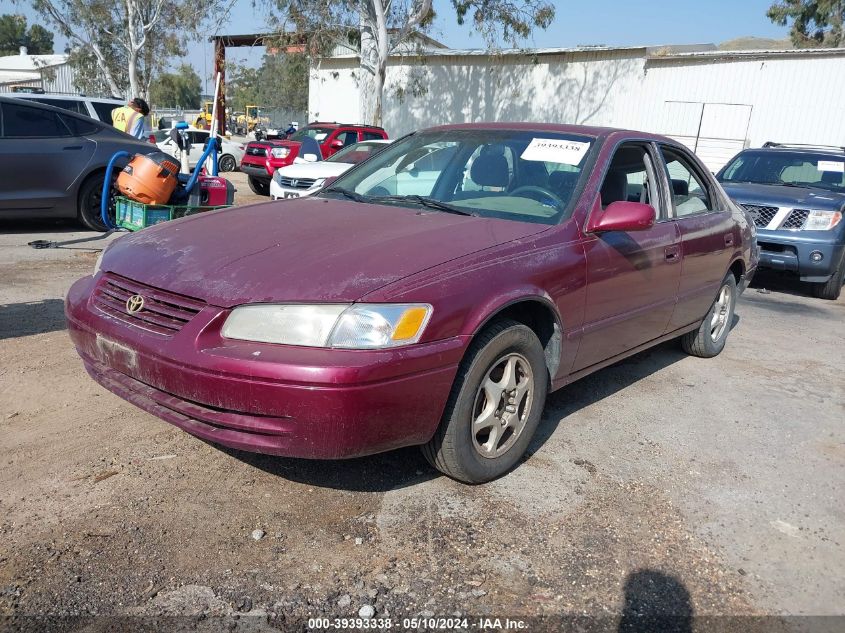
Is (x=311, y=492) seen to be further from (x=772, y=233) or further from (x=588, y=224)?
(x=772, y=233)

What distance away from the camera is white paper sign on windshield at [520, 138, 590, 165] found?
3902 mm

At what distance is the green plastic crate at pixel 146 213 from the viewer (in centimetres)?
620

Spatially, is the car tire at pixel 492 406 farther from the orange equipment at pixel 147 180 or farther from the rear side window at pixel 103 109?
the rear side window at pixel 103 109

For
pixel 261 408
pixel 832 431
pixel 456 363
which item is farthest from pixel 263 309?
pixel 832 431

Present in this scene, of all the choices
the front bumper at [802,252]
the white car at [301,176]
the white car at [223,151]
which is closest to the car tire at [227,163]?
the white car at [223,151]

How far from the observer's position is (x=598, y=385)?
4.77 metres

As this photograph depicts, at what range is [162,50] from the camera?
116 feet

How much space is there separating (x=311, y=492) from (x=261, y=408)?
640 mm

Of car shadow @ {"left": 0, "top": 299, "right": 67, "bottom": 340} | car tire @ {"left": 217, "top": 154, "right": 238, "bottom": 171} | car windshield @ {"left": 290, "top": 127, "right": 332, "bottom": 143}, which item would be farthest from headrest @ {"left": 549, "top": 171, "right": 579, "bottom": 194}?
car tire @ {"left": 217, "top": 154, "right": 238, "bottom": 171}

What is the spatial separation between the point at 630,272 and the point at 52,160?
6.88m

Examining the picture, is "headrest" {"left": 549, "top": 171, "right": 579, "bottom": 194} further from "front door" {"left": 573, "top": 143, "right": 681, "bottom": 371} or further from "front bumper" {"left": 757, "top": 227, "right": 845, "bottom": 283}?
"front bumper" {"left": 757, "top": 227, "right": 845, "bottom": 283}

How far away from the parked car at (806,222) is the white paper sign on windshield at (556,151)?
5.08 meters

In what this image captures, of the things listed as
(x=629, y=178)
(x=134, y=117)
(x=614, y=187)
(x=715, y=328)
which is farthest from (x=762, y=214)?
(x=134, y=117)

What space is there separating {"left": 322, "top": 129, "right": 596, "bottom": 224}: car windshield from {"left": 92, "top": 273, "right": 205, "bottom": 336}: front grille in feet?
4.72
